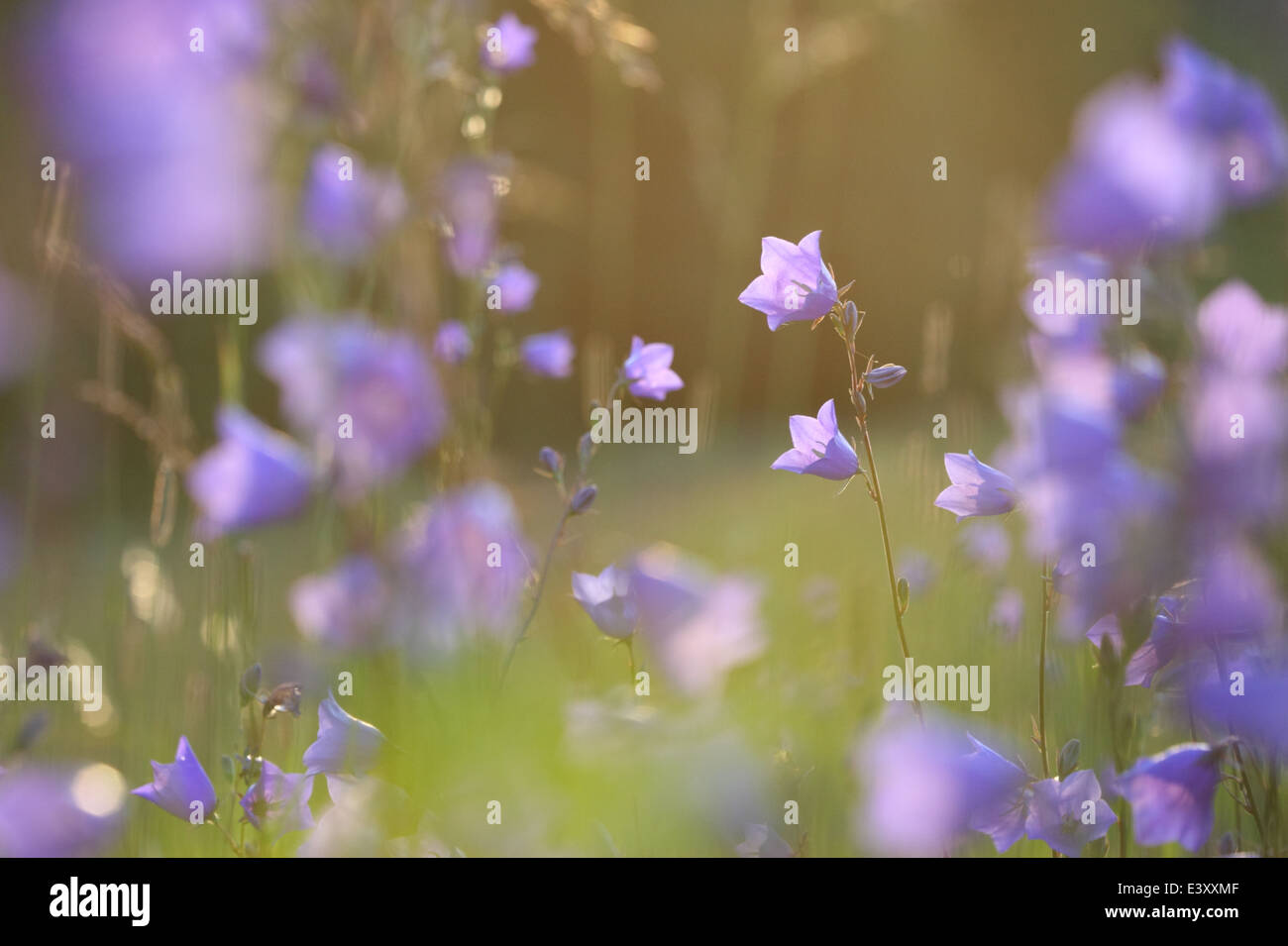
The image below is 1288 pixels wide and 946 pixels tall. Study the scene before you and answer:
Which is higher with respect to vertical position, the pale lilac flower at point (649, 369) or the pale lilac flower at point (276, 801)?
the pale lilac flower at point (649, 369)

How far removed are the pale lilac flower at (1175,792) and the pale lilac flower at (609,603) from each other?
389 millimetres

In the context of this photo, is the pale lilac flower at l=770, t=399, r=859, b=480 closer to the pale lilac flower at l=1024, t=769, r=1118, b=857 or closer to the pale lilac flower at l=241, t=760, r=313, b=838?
the pale lilac flower at l=1024, t=769, r=1118, b=857

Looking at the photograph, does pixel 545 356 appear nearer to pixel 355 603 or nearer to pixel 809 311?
pixel 809 311

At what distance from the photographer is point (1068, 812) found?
80 centimetres

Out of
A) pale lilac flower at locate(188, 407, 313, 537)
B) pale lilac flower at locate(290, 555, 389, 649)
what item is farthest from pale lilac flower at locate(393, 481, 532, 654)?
pale lilac flower at locate(188, 407, 313, 537)

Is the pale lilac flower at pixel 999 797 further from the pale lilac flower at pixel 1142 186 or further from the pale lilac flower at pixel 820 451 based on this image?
the pale lilac flower at pixel 1142 186

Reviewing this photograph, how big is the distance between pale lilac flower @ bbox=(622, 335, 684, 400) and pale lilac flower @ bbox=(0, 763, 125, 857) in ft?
2.19

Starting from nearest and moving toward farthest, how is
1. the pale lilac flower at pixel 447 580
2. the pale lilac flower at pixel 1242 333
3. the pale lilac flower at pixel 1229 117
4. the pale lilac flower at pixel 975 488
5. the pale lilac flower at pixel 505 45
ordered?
the pale lilac flower at pixel 447 580, the pale lilac flower at pixel 1242 333, the pale lilac flower at pixel 975 488, the pale lilac flower at pixel 1229 117, the pale lilac flower at pixel 505 45

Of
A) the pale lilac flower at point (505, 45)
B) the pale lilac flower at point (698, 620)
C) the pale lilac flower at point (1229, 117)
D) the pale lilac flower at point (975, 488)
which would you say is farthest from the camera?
the pale lilac flower at point (505, 45)

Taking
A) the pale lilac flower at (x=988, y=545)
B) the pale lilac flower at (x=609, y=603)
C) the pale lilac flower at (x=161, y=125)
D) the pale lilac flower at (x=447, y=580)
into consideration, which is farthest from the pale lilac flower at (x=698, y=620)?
the pale lilac flower at (x=988, y=545)

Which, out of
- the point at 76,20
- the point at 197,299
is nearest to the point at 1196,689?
the point at 197,299

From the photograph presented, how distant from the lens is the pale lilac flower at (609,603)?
0.84 m

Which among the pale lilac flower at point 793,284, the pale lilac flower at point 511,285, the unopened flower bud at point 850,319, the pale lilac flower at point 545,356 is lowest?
the unopened flower bud at point 850,319
